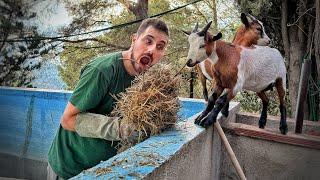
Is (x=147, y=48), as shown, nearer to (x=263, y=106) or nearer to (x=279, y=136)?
(x=263, y=106)

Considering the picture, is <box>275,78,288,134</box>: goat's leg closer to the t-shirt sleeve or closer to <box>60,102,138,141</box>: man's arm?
<box>60,102,138,141</box>: man's arm

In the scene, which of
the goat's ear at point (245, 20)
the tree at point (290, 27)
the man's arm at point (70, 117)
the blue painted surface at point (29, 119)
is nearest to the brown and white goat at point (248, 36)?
the goat's ear at point (245, 20)

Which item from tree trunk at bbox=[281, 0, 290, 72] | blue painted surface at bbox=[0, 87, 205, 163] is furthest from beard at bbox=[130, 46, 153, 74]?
blue painted surface at bbox=[0, 87, 205, 163]

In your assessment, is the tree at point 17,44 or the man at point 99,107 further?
the tree at point 17,44

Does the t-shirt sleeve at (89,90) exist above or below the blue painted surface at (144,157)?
above

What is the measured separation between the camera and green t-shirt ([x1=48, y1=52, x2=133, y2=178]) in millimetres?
1998

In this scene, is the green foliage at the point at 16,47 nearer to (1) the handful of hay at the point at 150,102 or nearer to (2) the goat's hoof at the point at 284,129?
(1) the handful of hay at the point at 150,102

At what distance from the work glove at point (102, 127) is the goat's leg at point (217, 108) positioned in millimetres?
511

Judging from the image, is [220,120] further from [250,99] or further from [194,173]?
[250,99]

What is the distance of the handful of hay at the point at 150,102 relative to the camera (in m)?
2.08

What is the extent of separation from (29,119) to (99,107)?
16.5 feet

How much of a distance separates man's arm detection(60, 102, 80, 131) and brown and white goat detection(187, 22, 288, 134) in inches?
26.2

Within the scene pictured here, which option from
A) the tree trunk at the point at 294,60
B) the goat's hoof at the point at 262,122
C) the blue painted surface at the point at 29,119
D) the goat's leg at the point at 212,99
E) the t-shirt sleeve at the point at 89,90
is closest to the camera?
the t-shirt sleeve at the point at 89,90

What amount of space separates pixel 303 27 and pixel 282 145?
2.85 m
